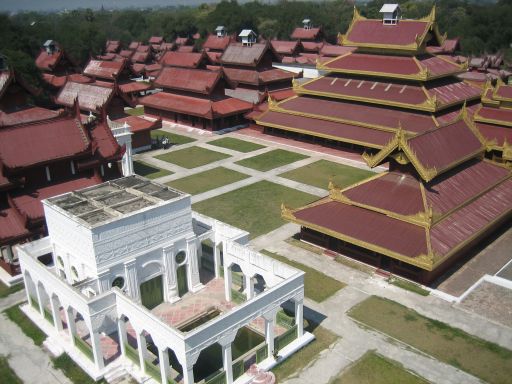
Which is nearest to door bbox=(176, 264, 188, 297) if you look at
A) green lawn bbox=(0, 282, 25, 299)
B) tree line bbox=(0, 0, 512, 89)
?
green lawn bbox=(0, 282, 25, 299)

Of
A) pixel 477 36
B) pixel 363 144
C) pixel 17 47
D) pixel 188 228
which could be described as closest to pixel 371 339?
pixel 188 228

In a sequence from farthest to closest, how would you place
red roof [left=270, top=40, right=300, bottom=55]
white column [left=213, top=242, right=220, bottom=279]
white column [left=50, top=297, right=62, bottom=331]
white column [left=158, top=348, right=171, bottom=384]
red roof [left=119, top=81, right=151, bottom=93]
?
red roof [left=270, top=40, right=300, bottom=55], red roof [left=119, top=81, right=151, bottom=93], white column [left=213, top=242, right=220, bottom=279], white column [left=50, top=297, right=62, bottom=331], white column [left=158, top=348, right=171, bottom=384]

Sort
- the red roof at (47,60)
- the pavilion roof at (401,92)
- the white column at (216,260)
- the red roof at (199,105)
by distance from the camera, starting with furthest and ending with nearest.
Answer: the red roof at (47,60), the red roof at (199,105), the pavilion roof at (401,92), the white column at (216,260)

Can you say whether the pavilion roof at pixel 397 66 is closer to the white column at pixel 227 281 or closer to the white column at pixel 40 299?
the white column at pixel 227 281

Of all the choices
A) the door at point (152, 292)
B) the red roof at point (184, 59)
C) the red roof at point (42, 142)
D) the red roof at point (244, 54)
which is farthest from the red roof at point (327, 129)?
the door at point (152, 292)

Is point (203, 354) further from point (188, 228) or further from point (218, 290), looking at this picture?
point (188, 228)

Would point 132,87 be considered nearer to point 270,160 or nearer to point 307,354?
point 270,160

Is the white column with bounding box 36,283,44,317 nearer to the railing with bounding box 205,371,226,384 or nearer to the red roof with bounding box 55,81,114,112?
the railing with bounding box 205,371,226,384

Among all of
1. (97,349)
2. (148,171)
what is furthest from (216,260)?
(148,171)
